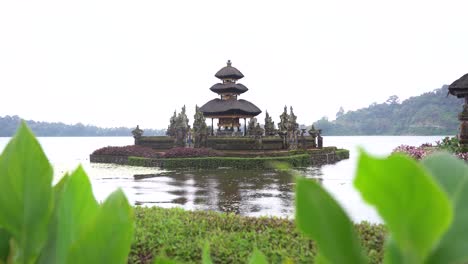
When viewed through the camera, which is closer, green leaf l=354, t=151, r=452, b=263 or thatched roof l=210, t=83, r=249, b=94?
green leaf l=354, t=151, r=452, b=263

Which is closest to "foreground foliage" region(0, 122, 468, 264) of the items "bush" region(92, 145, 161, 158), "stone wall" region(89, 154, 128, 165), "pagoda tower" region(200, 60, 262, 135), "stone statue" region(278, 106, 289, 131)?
"bush" region(92, 145, 161, 158)

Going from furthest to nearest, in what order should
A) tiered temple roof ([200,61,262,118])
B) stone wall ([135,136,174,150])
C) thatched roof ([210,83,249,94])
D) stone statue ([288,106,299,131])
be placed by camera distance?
thatched roof ([210,83,249,94]) < tiered temple roof ([200,61,262,118]) < stone wall ([135,136,174,150]) < stone statue ([288,106,299,131])

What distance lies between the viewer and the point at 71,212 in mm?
462

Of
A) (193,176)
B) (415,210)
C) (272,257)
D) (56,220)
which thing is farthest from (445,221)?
(193,176)

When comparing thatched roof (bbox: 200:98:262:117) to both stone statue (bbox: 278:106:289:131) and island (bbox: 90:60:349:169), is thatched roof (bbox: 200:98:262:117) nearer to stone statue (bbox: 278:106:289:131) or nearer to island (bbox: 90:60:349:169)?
island (bbox: 90:60:349:169)

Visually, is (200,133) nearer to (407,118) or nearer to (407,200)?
(407,200)

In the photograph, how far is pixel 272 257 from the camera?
497 centimetres

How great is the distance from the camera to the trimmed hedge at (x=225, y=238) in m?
5.03

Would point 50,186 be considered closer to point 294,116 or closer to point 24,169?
point 24,169

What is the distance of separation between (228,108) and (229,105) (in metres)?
0.58

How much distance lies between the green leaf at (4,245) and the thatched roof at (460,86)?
633 inches

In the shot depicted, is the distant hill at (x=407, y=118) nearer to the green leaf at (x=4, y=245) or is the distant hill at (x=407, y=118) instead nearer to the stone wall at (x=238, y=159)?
the stone wall at (x=238, y=159)

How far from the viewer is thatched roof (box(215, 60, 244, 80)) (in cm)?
3784

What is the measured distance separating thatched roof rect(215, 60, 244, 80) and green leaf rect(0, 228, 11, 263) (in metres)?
37.5
